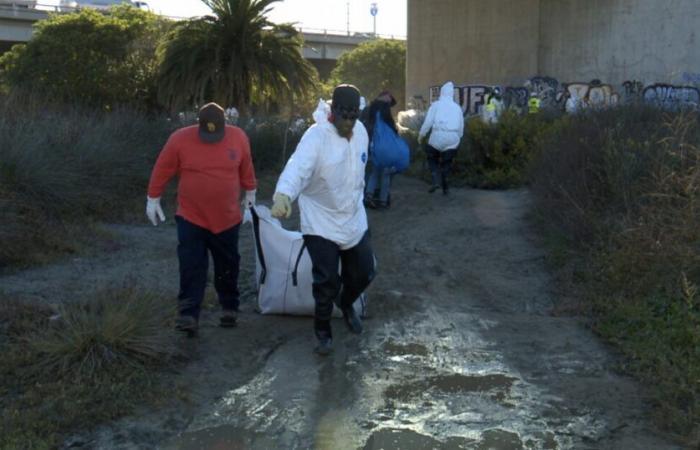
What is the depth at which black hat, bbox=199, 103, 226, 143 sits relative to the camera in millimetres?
6289

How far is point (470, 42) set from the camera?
36281 millimetres

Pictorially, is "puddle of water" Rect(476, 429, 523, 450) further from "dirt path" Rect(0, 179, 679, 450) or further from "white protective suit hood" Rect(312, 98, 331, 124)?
"white protective suit hood" Rect(312, 98, 331, 124)

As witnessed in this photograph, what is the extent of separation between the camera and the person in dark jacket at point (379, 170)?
11.8 m

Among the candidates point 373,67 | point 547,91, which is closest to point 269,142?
point 547,91

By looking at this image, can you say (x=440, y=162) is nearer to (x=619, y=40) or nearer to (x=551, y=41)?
(x=619, y=40)

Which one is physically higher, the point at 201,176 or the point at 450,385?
the point at 201,176

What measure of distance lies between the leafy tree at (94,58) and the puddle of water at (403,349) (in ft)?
63.7

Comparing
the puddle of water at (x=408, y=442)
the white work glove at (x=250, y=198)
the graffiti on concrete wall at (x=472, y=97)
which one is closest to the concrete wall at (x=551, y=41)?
the graffiti on concrete wall at (x=472, y=97)

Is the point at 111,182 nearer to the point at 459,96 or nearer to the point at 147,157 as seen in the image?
the point at 147,157

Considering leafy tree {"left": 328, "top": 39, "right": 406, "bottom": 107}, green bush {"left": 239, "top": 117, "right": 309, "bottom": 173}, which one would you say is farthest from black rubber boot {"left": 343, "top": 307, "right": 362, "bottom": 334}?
leafy tree {"left": 328, "top": 39, "right": 406, "bottom": 107}

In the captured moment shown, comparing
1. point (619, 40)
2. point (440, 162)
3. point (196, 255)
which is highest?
point (619, 40)

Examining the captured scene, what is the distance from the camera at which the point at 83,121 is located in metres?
13.2

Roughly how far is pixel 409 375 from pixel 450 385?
30 centimetres

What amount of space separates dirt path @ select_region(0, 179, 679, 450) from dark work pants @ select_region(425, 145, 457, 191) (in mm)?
4211
